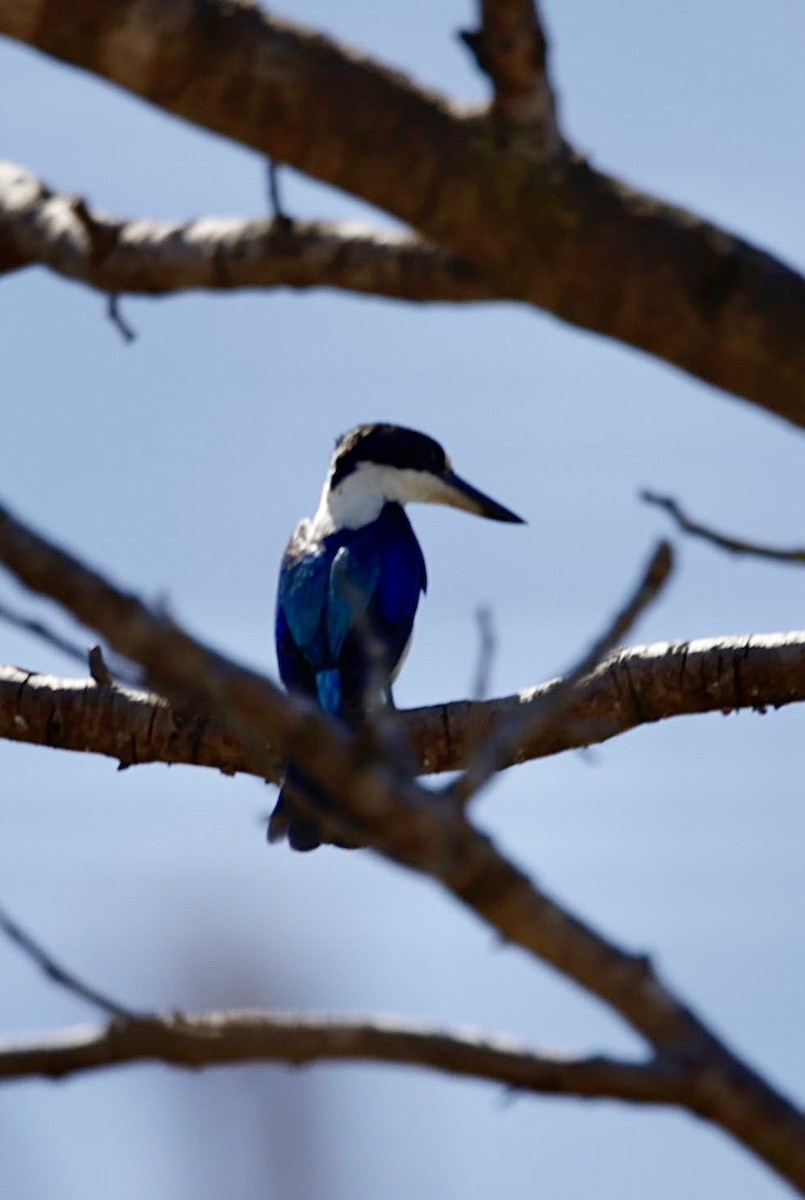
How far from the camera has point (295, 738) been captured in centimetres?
167

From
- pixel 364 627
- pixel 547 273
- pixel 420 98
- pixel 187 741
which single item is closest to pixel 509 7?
pixel 420 98

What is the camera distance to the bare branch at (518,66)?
1.84 meters

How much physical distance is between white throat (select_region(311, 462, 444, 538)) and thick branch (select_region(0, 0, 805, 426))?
511 cm

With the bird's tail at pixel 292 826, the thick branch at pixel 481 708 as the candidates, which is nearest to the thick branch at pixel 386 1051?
the thick branch at pixel 481 708

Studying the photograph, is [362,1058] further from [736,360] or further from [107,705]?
[107,705]

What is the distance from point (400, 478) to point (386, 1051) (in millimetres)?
5522

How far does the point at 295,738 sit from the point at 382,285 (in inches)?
23.6

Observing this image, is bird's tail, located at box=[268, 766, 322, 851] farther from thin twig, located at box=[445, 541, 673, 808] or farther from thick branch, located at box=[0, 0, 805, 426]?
thick branch, located at box=[0, 0, 805, 426]

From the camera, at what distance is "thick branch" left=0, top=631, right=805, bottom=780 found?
4301mm

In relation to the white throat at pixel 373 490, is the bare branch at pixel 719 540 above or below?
below

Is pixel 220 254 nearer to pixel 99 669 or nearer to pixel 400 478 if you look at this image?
pixel 99 669

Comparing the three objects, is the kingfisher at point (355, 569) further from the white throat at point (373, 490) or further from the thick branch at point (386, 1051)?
the thick branch at point (386, 1051)

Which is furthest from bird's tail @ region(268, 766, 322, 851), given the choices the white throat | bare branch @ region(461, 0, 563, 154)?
bare branch @ region(461, 0, 563, 154)

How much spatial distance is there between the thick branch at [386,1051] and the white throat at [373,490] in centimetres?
527
